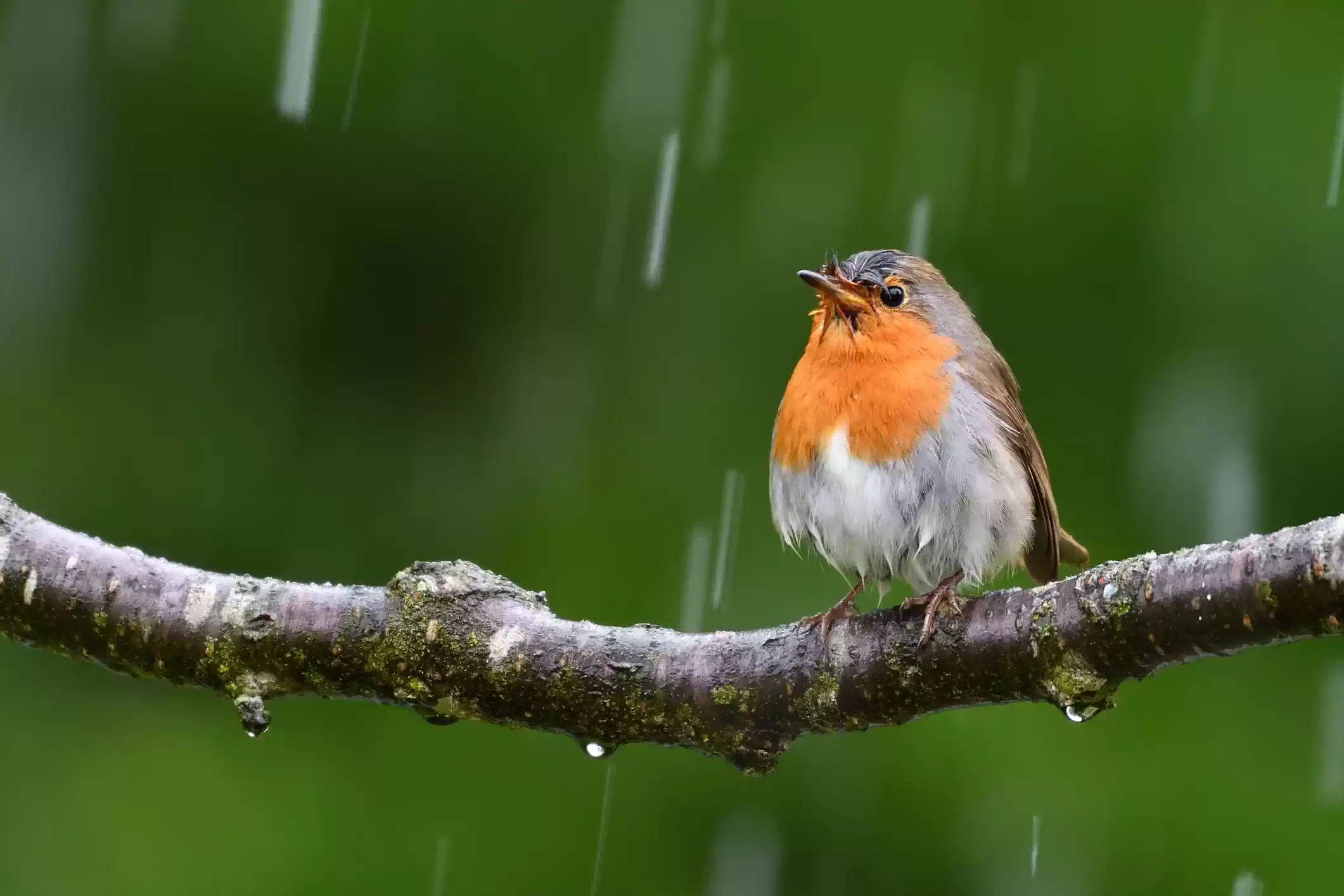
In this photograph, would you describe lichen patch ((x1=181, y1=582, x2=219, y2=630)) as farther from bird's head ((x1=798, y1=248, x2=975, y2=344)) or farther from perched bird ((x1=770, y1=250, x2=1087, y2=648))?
bird's head ((x1=798, y1=248, x2=975, y2=344))

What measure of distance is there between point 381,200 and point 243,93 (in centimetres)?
53

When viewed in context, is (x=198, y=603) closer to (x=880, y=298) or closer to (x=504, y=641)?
(x=504, y=641)

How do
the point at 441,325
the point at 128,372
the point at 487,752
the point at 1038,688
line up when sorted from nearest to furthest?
the point at 1038,688
the point at 487,752
the point at 128,372
the point at 441,325

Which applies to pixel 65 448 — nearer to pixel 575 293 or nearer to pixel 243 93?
pixel 243 93

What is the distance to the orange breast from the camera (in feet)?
10.7

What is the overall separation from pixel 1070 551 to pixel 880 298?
851mm

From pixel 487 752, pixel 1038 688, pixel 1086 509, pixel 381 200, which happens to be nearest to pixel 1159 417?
pixel 1086 509

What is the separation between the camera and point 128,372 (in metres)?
4.09

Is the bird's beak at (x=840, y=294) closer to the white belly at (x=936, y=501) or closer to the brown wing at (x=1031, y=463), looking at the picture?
the brown wing at (x=1031, y=463)

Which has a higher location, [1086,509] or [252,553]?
[1086,509]

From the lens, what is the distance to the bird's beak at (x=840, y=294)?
357 cm

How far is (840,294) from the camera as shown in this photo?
3.62 meters

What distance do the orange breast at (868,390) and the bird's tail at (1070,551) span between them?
1.92 ft

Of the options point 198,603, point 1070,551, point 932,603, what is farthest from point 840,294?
point 198,603
